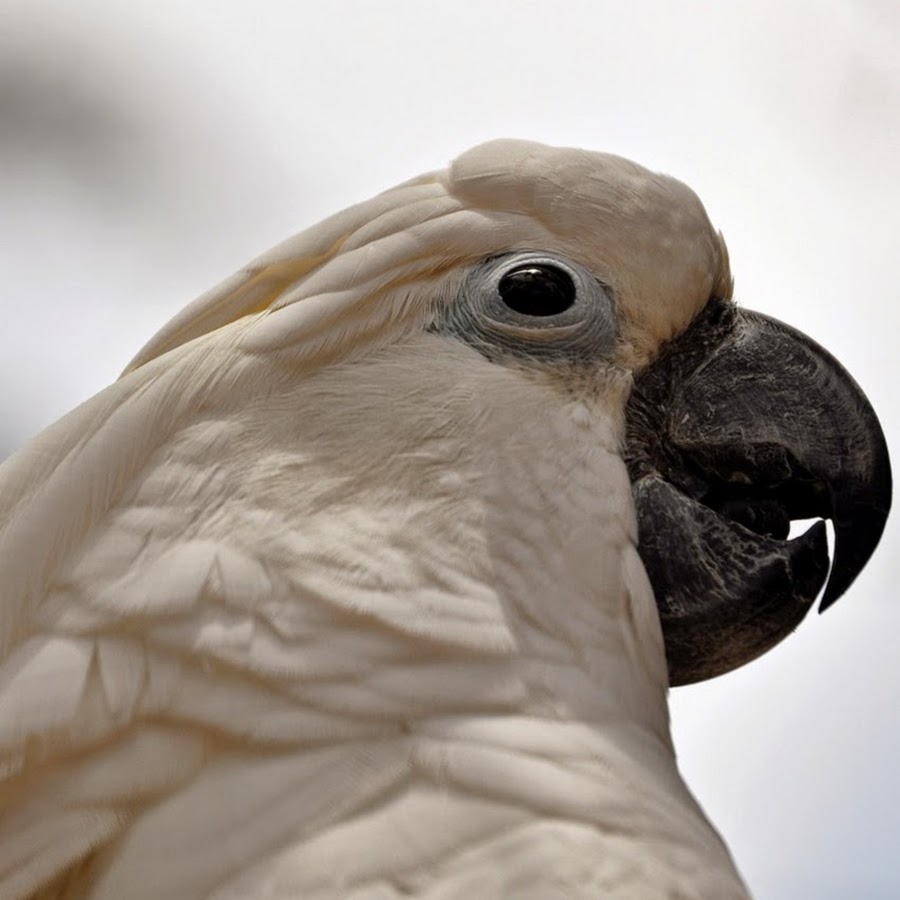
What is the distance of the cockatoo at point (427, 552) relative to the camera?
5.42 ft

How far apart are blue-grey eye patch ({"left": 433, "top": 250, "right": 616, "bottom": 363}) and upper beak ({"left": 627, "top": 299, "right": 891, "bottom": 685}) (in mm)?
120

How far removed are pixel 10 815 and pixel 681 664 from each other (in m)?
0.99

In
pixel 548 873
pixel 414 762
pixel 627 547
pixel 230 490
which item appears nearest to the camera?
pixel 548 873

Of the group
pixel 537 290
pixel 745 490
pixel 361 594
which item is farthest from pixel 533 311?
pixel 361 594

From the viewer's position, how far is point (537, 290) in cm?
214

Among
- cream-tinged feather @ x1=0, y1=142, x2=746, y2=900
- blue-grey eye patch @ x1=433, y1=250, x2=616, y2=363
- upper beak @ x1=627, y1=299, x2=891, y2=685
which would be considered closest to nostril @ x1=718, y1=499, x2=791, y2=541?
upper beak @ x1=627, y1=299, x2=891, y2=685

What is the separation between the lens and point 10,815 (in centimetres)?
167

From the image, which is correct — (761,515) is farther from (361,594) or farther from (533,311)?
(361,594)

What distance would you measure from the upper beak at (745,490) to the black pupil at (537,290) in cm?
17

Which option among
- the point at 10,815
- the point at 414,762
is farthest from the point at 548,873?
the point at 10,815

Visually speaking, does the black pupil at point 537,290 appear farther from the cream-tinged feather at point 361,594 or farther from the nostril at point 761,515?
the nostril at point 761,515

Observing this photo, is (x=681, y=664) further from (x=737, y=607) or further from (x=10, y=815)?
(x=10, y=815)

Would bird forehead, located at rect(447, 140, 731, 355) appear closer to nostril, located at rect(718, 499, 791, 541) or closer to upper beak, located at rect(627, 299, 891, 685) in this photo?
upper beak, located at rect(627, 299, 891, 685)

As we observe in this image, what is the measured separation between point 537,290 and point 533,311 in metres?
0.04
